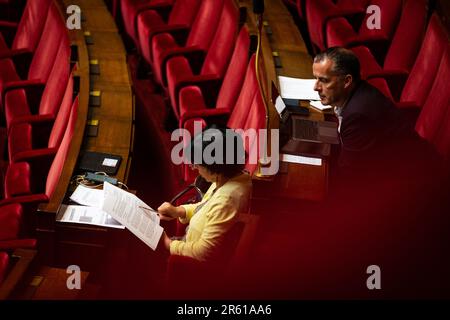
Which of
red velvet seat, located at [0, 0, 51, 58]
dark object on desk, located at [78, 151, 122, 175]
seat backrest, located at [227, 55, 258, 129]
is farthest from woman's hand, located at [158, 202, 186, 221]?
red velvet seat, located at [0, 0, 51, 58]

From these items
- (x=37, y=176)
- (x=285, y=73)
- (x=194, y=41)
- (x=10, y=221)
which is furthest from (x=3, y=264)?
(x=194, y=41)

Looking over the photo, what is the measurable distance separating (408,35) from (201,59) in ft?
1.02

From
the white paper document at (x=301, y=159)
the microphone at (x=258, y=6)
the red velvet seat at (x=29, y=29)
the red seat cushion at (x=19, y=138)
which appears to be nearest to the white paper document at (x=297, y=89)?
the white paper document at (x=301, y=159)

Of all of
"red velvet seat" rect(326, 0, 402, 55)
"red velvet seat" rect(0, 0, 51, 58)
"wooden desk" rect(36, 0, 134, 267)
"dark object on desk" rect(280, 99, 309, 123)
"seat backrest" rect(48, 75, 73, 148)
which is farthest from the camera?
"red velvet seat" rect(0, 0, 51, 58)

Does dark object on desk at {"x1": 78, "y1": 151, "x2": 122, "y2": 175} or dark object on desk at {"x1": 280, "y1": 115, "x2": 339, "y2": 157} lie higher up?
dark object on desk at {"x1": 280, "y1": 115, "x2": 339, "y2": 157}

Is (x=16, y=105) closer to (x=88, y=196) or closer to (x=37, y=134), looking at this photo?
(x=37, y=134)

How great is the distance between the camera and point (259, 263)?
0.61 meters

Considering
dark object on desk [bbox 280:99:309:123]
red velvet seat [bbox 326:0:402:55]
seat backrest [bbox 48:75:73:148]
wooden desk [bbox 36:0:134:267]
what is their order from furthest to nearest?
1. red velvet seat [bbox 326:0:402:55]
2. seat backrest [bbox 48:75:73:148]
3. dark object on desk [bbox 280:99:309:123]
4. wooden desk [bbox 36:0:134:267]

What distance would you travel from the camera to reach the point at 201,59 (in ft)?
3.53

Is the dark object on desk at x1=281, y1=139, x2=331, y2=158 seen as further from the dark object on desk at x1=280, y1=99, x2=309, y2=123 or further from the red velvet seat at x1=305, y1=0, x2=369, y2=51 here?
the red velvet seat at x1=305, y1=0, x2=369, y2=51

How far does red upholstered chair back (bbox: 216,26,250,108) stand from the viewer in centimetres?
94

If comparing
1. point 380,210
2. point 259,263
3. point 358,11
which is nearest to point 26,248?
point 259,263

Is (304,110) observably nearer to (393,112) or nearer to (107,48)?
(393,112)

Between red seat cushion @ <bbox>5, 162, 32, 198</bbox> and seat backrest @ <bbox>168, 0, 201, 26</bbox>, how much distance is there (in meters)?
0.40
